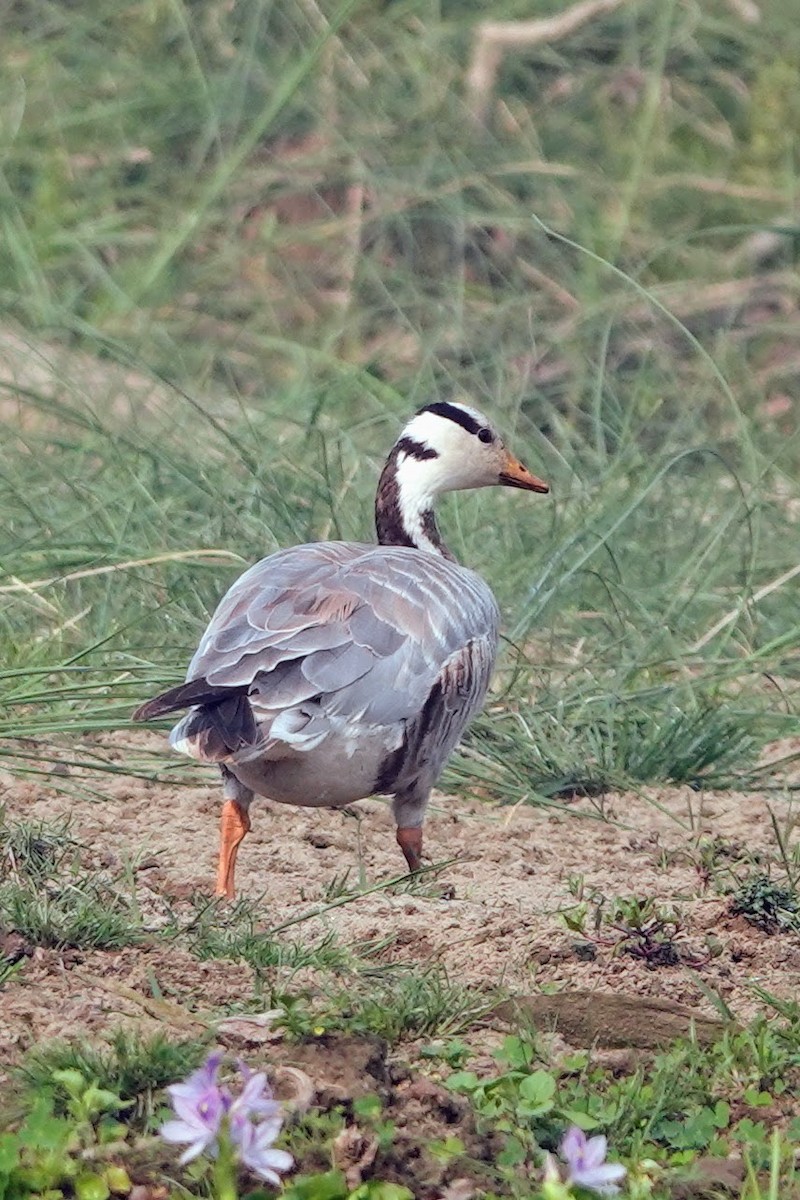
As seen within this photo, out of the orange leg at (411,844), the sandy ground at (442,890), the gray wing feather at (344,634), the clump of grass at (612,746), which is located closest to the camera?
the sandy ground at (442,890)

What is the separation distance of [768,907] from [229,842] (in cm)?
103

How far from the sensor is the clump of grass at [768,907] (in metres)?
3.91

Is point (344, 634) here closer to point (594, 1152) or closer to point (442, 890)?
point (442, 890)

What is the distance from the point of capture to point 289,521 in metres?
5.84

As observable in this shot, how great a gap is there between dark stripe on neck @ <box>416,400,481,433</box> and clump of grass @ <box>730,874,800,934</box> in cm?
167

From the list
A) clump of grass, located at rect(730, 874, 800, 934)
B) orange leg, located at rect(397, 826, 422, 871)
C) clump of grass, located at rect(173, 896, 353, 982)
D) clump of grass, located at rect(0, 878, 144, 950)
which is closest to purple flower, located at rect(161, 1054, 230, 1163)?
clump of grass, located at rect(173, 896, 353, 982)

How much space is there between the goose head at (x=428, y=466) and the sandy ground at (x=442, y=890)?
0.66 metres

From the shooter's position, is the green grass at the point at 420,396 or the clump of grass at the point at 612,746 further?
the clump of grass at the point at 612,746

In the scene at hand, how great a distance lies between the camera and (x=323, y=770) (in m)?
4.12

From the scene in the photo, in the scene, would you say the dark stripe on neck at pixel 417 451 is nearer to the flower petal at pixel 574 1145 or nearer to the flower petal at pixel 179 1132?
the flower petal at pixel 574 1145

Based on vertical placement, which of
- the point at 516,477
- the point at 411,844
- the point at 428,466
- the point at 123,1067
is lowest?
the point at 411,844

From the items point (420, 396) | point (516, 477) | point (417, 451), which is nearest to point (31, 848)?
point (417, 451)

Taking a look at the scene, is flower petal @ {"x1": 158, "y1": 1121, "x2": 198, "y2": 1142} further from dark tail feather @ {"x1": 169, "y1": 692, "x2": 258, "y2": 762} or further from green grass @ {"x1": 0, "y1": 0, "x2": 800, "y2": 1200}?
dark tail feather @ {"x1": 169, "y1": 692, "x2": 258, "y2": 762}

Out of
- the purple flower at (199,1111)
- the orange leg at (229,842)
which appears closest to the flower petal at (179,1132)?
the purple flower at (199,1111)
